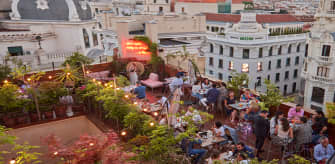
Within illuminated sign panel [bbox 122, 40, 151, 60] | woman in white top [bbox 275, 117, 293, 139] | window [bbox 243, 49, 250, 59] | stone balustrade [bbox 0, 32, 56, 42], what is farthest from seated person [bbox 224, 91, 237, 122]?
window [bbox 243, 49, 250, 59]

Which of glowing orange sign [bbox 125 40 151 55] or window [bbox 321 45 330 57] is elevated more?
glowing orange sign [bbox 125 40 151 55]

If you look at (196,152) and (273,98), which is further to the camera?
(273,98)

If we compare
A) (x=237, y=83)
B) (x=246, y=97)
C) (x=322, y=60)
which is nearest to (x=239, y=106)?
(x=246, y=97)

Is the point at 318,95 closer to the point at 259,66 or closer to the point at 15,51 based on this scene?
the point at 259,66

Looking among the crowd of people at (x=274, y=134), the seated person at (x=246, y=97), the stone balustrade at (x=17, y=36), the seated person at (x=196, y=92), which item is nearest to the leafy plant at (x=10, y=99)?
the crowd of people at (x=274, y=134)

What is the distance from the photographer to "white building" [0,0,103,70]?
76.6ft

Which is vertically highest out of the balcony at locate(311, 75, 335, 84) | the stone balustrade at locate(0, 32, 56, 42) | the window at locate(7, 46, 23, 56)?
the stone balustrade at locate(0, 32, 56, 42)

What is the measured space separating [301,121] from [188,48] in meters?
16.0

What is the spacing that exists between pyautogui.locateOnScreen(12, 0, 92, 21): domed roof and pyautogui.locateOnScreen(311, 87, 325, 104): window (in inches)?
1108

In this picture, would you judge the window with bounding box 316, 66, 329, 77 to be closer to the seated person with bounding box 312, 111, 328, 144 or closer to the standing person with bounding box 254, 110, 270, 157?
the seated person with bounding box 312, 111, 328, 144

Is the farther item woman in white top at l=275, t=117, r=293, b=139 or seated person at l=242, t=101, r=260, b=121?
seated person at l=242, t=101, r=260, b=121

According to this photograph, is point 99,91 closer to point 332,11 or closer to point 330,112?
point 330,112

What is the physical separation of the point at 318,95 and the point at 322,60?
4412 millimetres

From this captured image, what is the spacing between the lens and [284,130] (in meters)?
7.18
